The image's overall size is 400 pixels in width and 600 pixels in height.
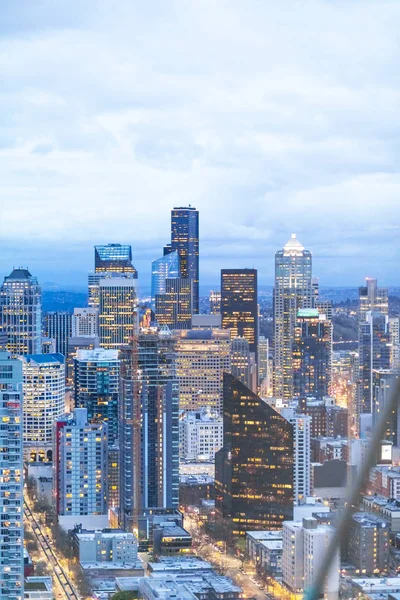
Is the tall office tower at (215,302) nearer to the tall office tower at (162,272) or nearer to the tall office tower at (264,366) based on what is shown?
the tall office tower at (162,272)

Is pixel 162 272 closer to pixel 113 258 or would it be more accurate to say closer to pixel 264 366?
pixel 113 258

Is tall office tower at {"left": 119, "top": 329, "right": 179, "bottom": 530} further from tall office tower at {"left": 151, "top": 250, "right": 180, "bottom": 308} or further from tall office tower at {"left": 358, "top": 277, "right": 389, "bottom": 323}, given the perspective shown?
tall office tower at {"left": 151, "top": 250, "right": 180, "bottom": 308}

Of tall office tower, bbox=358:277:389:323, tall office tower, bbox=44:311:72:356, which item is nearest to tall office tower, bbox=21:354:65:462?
tall office tower, bbox=44:311:72:356

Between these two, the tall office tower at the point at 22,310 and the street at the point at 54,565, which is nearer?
the street at the point at 54,565

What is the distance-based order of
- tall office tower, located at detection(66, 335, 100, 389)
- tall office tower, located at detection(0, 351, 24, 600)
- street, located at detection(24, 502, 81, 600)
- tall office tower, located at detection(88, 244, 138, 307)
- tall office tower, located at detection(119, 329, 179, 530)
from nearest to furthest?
tall office tower, located at detection(0, 351, 24, 600)
street, located at detection(24, 502, 81, 600)
tall office tower, located at detection(119, 329, 179, 530)
tall office tower, located at detection(66, 335, 100, 389)
tall office tower, located at detection(88, 244, 138, 307)

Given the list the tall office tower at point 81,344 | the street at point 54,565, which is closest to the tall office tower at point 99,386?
the street at point 54,565

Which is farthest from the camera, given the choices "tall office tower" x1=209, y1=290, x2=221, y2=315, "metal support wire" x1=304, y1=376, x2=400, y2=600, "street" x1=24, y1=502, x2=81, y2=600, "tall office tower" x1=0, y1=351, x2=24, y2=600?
"tall office tower" x1=209, y1=290, x2=221, y2=315

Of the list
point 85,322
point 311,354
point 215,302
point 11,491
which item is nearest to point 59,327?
point 85,322
